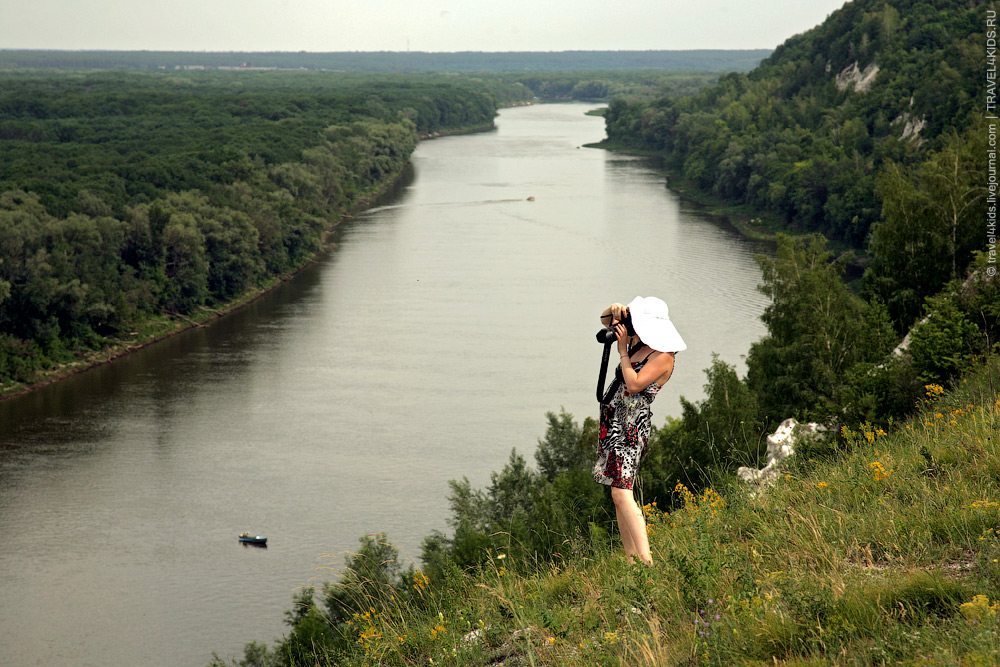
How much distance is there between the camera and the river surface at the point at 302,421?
1086 inches

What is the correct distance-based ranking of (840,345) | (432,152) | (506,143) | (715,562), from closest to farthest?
(715,562)
(840,345)
(432,152)
(506,143)

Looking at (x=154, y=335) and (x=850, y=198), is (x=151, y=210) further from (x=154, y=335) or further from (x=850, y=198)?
(x=850, y=198)

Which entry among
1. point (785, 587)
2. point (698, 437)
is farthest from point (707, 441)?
point (785, 587)

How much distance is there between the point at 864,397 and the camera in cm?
1875

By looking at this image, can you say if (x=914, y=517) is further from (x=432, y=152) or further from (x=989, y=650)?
(x=432, y=152)

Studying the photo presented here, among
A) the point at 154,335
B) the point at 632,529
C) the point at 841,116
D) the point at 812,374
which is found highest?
the point at 841,116

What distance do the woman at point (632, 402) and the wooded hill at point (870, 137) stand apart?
2444 cm

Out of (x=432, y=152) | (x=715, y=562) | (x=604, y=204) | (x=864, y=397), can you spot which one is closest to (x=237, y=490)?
(x=864, y=397)

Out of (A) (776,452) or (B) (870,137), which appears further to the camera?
(B) (870,137)

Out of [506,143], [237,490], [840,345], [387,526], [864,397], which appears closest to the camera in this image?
[864,397]

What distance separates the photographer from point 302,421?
4009 centimetres

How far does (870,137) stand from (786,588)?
82340mm

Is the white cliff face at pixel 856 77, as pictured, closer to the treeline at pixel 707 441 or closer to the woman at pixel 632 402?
the treeline at pixel 707 441

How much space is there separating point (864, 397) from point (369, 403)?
26.1m
